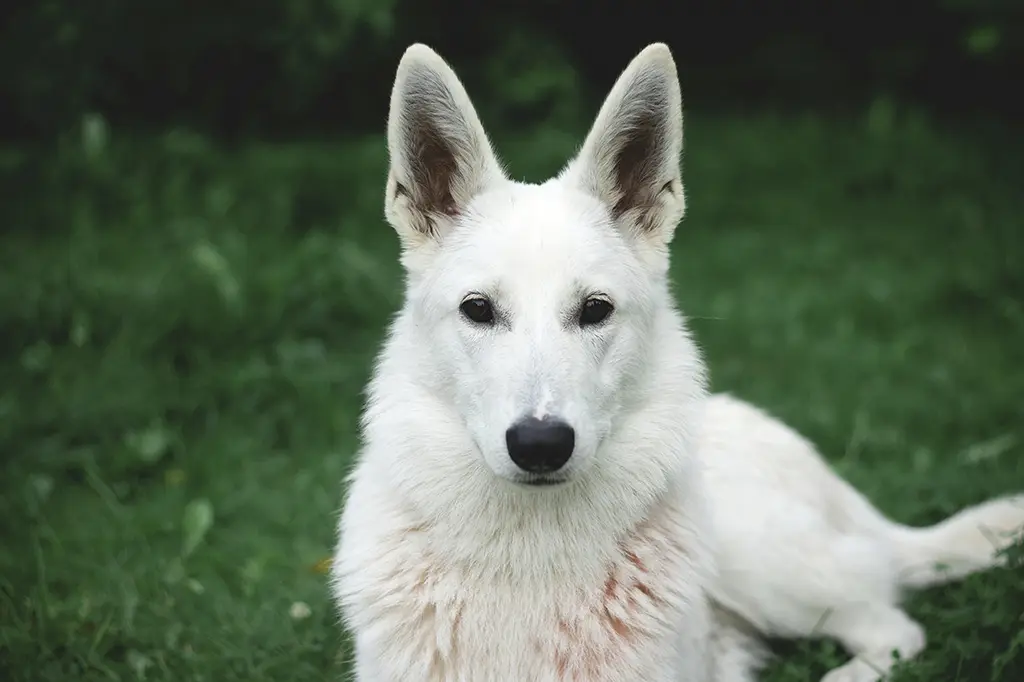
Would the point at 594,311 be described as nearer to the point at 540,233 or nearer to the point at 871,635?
the point at 540,233

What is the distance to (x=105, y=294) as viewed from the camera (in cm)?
652

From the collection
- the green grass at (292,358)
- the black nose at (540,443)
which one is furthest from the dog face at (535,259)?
the green grass at (292,358)

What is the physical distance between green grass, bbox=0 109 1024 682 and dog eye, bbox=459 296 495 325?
1518 mm

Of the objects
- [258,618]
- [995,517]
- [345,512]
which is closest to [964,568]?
[995,517]

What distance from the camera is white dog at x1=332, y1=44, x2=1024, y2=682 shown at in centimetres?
A: 313

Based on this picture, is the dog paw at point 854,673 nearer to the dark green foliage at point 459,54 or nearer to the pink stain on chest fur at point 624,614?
the pink stain on chest fur at point 624,614

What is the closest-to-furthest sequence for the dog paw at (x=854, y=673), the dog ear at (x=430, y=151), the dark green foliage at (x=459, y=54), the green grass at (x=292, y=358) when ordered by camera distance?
1. the dog ear at (x=430, y=151)
2. the dog paw at (x=854, y=673)
3. the green grass at (x=292, y=358)
4. the dark green foliage at (x=459, y=54)

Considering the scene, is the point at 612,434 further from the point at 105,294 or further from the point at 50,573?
the point at 105,294

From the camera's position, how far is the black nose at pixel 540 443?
2840mm

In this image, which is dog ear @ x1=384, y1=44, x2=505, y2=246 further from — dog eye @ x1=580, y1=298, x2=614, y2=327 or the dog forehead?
dog eye @ x1=580, y1=298, x2=614, y2=327

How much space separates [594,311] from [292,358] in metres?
3.63

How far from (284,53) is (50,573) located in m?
5.96

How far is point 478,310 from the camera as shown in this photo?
10.4 feet

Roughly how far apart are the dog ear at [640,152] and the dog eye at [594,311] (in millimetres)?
382
